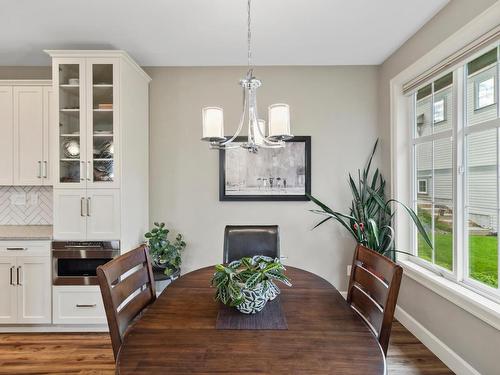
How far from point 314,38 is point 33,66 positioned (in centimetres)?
298

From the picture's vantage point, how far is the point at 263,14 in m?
2.23

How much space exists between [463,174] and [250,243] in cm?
166

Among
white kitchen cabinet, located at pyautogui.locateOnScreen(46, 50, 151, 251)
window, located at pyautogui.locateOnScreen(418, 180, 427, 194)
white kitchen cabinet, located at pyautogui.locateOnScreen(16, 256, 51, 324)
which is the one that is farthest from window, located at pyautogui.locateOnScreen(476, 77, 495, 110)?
white kitchen cabinet, located at pyautogui.locateOnScreen(16, 256, 51, 324)

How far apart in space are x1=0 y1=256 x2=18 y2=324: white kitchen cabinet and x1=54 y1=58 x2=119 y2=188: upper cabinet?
83 cm

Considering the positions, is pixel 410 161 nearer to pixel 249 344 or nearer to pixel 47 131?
pixel 249 344

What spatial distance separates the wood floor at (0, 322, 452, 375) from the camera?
84.2 inches

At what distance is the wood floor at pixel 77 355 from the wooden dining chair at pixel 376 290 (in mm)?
1016

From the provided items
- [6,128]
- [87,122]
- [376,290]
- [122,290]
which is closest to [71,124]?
[87,122]

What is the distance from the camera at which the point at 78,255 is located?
2611mm

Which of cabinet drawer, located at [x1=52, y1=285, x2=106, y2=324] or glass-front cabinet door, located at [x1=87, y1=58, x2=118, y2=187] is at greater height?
glass-front cabinet door, located at [x1=87, y1=58, x2=118, y2=187]

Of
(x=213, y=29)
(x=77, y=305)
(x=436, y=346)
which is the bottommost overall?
(x=436, y=346)

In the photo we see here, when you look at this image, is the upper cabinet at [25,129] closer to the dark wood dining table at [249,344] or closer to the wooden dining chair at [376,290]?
the dark wood dining table at [249,344]

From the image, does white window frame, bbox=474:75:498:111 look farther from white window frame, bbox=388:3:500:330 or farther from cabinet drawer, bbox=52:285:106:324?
cabinet drawer, bbox=52:285:106:324

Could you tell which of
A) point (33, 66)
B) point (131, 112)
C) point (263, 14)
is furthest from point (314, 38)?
point (33, 66)
